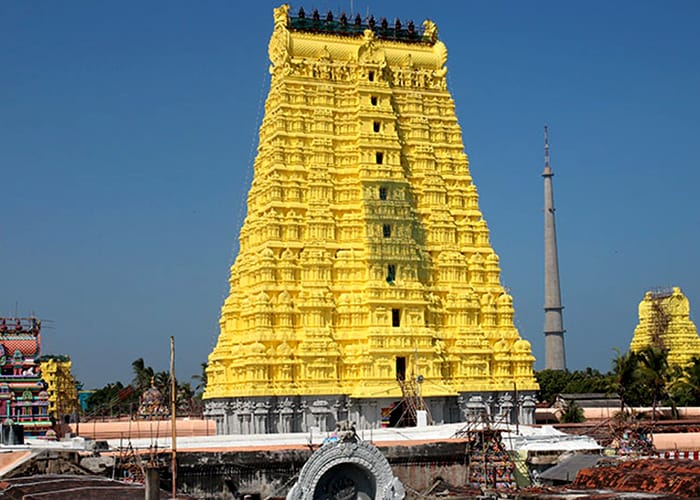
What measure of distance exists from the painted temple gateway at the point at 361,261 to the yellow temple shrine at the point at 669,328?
41429 millimetres

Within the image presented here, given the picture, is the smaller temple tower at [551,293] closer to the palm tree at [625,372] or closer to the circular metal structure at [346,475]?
the palm tree at [625,372]

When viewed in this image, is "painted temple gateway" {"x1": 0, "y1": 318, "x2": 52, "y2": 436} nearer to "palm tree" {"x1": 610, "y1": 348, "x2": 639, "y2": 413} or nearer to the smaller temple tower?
"palm tree" {"x1": 610, "y1": 348, "x2": 639, "y2": 413}

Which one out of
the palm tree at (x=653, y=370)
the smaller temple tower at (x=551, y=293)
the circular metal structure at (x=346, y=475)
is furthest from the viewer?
the smaller temple tower at (x=551, y=293)

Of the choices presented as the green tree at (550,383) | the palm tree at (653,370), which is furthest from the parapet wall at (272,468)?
the green tree at (550,383)

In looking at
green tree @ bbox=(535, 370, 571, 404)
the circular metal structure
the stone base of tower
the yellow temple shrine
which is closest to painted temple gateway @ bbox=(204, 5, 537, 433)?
the stone base of tower

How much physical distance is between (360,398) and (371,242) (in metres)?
7.61

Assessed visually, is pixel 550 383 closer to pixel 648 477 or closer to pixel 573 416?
pixel 573 416

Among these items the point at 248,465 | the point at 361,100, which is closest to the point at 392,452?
the point at 248,465

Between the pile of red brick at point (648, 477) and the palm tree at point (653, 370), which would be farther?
the palm tree at point (653, 370)

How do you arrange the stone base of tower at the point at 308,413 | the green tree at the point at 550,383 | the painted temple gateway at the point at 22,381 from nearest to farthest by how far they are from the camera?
the painted temple gateway at the point at 22,381 → the stone base of tower at the point at 308,413 → the green tree at the point at 550,383

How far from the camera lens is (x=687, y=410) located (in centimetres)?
6297

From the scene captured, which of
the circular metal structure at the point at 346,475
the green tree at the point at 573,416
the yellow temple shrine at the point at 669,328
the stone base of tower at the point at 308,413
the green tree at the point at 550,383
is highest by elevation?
the yellow temple shrine at the point at 669,328

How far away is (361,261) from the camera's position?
51.0m

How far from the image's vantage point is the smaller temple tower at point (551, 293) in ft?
341
